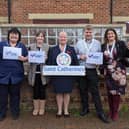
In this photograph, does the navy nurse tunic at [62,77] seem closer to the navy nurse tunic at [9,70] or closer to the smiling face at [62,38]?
the smiling face at [62,38]

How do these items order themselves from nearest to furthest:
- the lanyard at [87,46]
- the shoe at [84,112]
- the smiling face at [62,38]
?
the smiling face at [62,38], the lanyard at [87,46], the shoe at [84,112]

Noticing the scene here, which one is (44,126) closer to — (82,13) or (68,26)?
(68,26)

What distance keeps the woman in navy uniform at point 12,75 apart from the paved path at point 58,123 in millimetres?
252

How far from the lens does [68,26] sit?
8.91 metres

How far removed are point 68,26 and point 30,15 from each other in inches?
257

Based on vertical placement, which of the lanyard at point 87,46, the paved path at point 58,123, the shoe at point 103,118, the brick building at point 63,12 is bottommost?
the paved path at point 58,123

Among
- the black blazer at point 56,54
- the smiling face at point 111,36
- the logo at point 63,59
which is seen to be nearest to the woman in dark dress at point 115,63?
the smiling face at point 111,36

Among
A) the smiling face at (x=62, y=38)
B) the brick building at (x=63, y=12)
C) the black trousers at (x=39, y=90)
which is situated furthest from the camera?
the brick building at (x=63, y=12)

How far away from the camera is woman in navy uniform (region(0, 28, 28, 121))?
773cm

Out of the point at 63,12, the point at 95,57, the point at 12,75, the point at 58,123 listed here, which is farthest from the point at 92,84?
the point at 63,12

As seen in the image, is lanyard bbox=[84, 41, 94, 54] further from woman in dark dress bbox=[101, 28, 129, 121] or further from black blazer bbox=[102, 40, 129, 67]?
black blazer bbox=[102, 40, 129, 67]

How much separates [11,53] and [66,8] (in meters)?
7.89

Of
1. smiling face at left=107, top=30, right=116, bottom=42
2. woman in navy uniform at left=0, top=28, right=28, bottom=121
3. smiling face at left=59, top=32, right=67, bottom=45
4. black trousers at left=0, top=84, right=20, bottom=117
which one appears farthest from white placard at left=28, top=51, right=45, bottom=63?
smiling face at left=107, top=30, right=116, bottom=42

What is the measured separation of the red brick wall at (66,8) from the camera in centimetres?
1525
